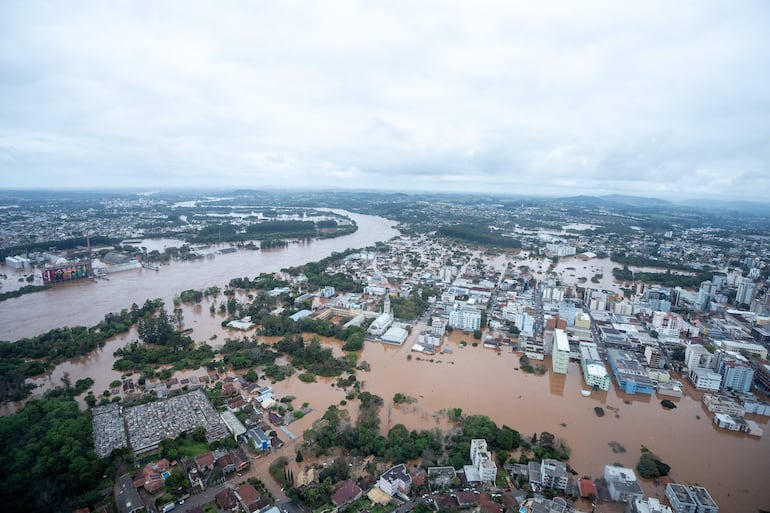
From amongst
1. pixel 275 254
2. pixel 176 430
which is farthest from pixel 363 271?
pixel 176 430

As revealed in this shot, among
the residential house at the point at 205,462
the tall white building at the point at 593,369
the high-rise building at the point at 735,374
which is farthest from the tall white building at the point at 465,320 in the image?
the residential house at the point at 205,462

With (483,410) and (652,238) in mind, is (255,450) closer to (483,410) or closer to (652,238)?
(483,410)

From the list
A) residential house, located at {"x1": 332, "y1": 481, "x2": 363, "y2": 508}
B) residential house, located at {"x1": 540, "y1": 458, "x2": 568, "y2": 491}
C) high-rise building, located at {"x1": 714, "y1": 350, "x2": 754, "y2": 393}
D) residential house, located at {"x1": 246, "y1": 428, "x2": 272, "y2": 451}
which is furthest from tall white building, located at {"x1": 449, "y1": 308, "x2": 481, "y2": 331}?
residential house, located at {"x1": 332, "y1": 481, "x2": 363, "y2": 508}

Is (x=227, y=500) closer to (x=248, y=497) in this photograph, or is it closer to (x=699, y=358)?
(x=248, y=497)

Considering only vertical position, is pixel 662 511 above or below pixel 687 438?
above

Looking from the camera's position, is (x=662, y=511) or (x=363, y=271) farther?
(x=363, y=271)

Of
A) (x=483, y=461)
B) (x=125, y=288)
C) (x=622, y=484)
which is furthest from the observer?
(x=125, y=288)

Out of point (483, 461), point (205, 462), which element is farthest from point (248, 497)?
point (483, 461)

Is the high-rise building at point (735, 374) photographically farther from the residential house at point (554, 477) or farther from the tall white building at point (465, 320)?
the residential house at point (554, 477)
